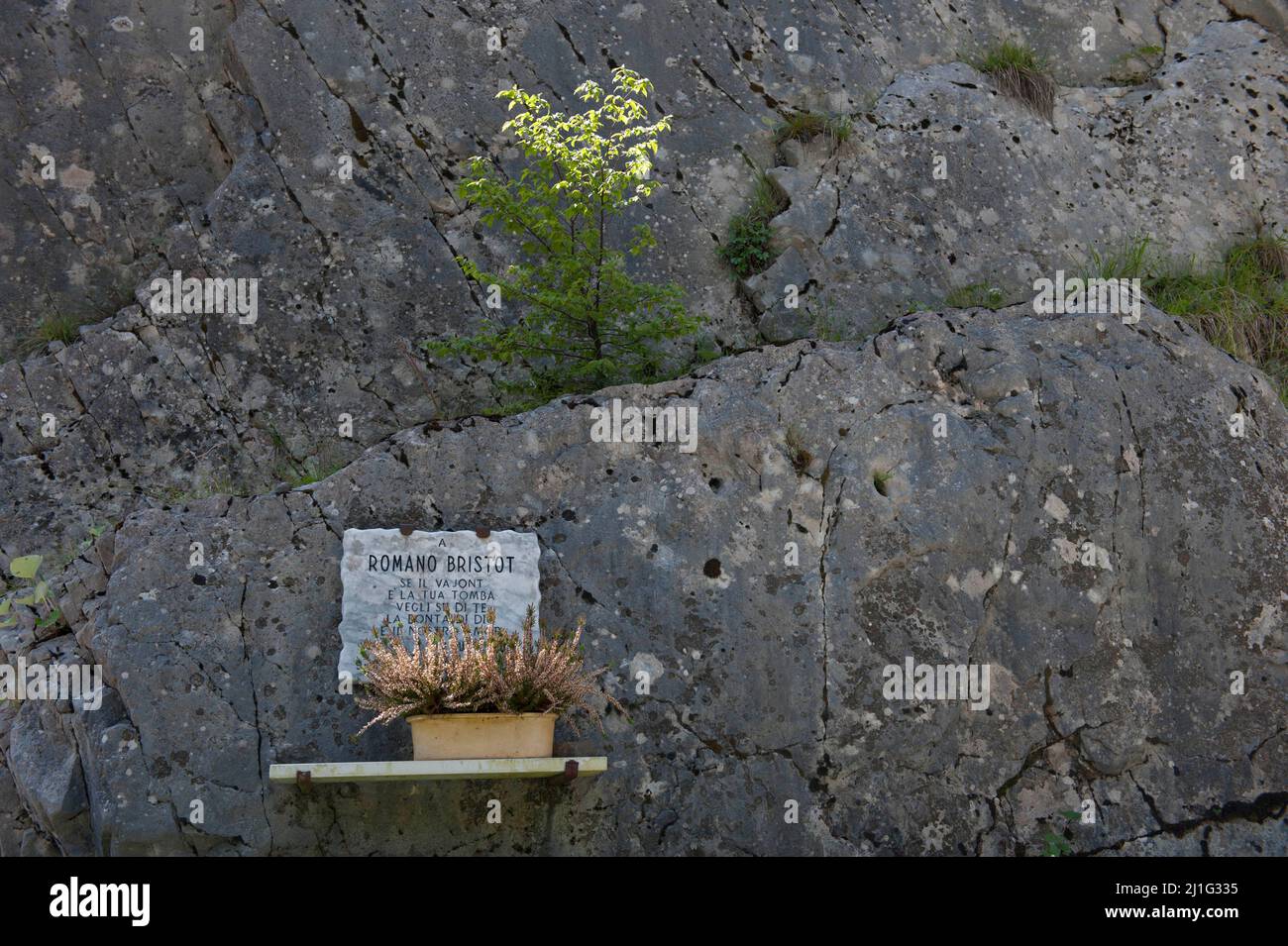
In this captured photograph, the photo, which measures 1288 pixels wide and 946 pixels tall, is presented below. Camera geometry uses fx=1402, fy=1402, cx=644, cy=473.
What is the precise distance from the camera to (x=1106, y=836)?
290 inches

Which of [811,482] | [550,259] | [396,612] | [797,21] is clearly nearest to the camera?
[396,612]

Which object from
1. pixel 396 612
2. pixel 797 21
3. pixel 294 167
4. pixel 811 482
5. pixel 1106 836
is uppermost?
pixel 797 21

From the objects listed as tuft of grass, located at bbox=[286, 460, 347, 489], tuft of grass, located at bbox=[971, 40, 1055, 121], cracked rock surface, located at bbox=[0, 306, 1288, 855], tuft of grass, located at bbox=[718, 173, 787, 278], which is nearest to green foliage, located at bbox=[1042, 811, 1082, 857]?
cracked rock surface, located at bbox=[0, 306, 1288, 855]

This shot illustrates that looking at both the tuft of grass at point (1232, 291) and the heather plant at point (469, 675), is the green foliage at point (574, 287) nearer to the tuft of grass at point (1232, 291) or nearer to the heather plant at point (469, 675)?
the heather plant at point (469, 675)

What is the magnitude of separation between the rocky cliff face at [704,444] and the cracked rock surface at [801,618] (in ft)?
0.06

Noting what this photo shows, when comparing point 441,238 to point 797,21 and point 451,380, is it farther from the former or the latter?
point 797,21

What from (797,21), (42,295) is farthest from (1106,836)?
(42,295)

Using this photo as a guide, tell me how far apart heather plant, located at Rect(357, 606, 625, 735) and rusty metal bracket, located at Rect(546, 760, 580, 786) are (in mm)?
250

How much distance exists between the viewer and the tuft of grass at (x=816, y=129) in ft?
33.2

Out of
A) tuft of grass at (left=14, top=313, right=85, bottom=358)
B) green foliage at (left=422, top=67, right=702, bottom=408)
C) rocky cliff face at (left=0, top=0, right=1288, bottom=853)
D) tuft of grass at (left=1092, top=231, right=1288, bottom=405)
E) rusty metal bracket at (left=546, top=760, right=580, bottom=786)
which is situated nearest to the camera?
rusty metal bracket at (left=546, top=760, right=580, bottom=786)

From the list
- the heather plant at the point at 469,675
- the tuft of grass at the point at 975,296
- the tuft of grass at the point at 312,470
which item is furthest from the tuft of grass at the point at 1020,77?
the heather plant at the point at 469,675

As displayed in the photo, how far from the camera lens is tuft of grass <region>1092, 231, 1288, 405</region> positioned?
31.4 ft

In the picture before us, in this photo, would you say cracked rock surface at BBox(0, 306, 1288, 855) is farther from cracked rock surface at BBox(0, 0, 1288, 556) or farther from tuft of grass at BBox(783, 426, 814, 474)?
cracked rock surface at BBox(0, 0, 1288, 556)

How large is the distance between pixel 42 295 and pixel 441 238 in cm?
277
